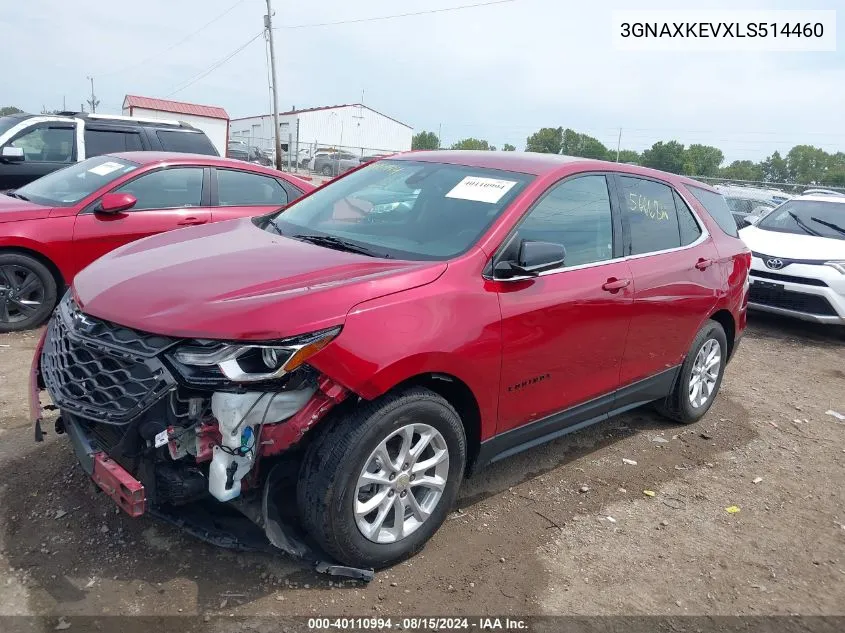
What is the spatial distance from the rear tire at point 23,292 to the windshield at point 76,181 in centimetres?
63

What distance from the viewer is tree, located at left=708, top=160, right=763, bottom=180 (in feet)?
123

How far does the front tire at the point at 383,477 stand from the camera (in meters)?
2.67

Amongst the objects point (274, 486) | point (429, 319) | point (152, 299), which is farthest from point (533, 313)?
point (152, 299)

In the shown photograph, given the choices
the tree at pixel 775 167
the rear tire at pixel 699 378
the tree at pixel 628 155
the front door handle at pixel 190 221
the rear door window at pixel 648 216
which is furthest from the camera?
the tree at pixel 775 167

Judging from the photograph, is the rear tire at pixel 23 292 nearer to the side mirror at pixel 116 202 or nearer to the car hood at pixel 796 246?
the side mirror at pixel 116 202

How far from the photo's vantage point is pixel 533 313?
10.8 ft

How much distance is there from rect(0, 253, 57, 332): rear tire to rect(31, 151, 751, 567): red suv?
8.51ft

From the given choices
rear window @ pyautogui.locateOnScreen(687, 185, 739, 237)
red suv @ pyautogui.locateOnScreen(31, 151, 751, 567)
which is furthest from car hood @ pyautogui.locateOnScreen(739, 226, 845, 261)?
red suv @ pyautogui.locateOnScreen(31, 151, 751, 567)

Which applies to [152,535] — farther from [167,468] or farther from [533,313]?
[533,313]

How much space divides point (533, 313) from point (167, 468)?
1755 millimetres

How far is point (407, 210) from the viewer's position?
11.8ft

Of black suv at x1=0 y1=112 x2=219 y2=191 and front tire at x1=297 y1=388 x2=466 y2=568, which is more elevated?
black suv at x1=0 y1=112 x2=219 y2=191

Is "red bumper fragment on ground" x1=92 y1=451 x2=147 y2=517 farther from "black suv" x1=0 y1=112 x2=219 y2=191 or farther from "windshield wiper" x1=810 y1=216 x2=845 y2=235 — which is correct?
"windshield wiper" x1=810 y1=216 x2=845 y2=235

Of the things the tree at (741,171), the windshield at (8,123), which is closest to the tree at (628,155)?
the tree at (741,171)
